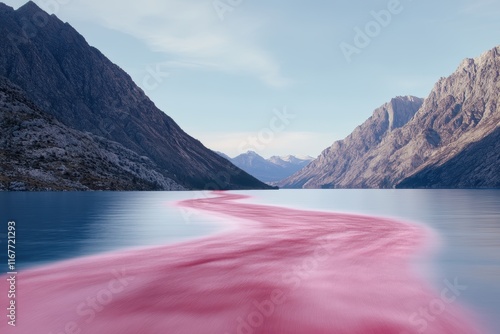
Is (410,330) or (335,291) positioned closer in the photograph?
(410,330)

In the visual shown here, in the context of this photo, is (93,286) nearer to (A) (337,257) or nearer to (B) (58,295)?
(B) (58,295)

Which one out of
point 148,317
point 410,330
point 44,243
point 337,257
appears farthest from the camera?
point 44,243

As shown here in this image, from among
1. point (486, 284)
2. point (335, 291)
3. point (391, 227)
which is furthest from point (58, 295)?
point (391, 227)

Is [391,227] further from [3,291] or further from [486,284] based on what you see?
[3,291]

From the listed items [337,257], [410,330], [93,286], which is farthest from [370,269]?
[93,286]

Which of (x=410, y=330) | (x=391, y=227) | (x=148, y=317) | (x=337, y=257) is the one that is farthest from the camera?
(x=391, y=227)

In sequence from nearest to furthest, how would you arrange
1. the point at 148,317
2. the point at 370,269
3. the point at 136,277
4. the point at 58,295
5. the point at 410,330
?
the point at 410,330, the point at 148,317, the point at 58,295, the point at 136,277, the point at 370,269
